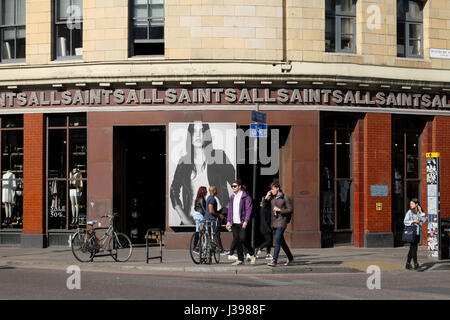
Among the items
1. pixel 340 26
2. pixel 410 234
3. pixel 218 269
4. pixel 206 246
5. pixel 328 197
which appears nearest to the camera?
pixel 218 269

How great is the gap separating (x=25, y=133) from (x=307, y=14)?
9.33m

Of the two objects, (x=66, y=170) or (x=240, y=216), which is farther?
(x=66, y=170)

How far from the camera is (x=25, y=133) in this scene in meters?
22.0

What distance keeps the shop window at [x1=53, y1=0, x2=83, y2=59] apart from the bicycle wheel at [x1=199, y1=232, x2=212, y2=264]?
8241 millimetres

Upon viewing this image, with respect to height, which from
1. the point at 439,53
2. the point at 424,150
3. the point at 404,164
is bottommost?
the point at 404,164

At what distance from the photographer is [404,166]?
23172 mm

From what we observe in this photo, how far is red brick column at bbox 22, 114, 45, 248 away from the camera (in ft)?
71.6

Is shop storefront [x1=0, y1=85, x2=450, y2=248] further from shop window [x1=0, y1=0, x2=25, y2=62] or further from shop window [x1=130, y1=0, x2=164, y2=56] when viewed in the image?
shop window [x1=0, y1=0, x2=25, y2=62]

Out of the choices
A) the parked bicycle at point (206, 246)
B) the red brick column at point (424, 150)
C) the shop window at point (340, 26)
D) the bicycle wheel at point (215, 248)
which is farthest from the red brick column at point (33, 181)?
the red brick column at point (424, 150)

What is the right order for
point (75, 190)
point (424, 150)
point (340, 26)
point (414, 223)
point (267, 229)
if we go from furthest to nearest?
point (424, 150) < point (340, 26) < point (75, 190) < point (267, 229) < point (414, 223)

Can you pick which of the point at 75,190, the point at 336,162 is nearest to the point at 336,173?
the point at 336,162

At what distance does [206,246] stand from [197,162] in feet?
15.7

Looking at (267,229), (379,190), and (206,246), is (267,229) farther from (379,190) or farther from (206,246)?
(379,190)

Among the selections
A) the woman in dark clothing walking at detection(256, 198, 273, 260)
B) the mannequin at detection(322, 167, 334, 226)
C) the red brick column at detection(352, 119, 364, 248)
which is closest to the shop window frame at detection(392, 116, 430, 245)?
the red brick column at detection(352, 119, 364, 248)
